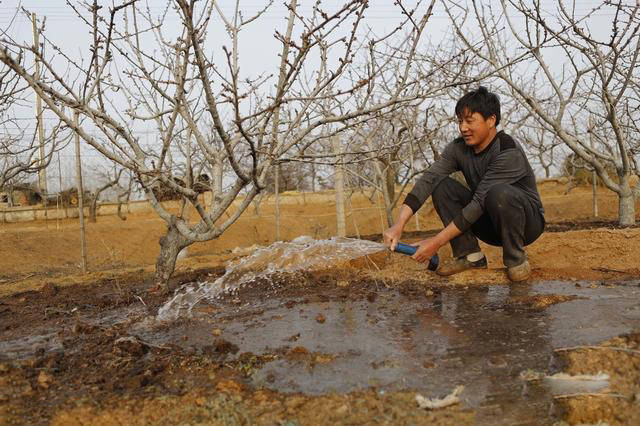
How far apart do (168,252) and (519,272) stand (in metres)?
2.45

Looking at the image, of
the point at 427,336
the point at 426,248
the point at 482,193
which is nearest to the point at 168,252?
the point at 426,248

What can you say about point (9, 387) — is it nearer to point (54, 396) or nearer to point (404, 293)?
point (54, 396)

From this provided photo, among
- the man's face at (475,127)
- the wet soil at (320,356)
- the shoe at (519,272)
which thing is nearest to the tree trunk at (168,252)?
the wet soil at (320,356)

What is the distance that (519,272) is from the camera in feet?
12.3

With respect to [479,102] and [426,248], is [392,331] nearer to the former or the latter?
[426,248]

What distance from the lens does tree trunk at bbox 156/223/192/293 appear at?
154 inches

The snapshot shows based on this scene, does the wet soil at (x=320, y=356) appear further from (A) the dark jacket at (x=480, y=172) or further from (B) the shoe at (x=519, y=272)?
(A) the dark jacket at (x=480, y=172)

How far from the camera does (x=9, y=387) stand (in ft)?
7.01

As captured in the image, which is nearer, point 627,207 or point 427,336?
point 427,336

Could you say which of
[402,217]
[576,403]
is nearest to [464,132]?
[402,217]

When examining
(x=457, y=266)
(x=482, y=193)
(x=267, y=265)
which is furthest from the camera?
(x=267, y=265)

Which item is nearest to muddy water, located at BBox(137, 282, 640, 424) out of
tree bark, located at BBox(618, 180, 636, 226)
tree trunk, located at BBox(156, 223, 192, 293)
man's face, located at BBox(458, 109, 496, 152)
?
tree trunk, located at BBox(156, 223, 192, 293)

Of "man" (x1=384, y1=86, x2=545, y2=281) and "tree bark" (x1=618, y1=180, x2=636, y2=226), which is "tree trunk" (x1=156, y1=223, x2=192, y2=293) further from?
"tree bark" (x1=618, y1=180, x2=636, y2=226)

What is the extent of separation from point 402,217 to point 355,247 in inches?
84.7
